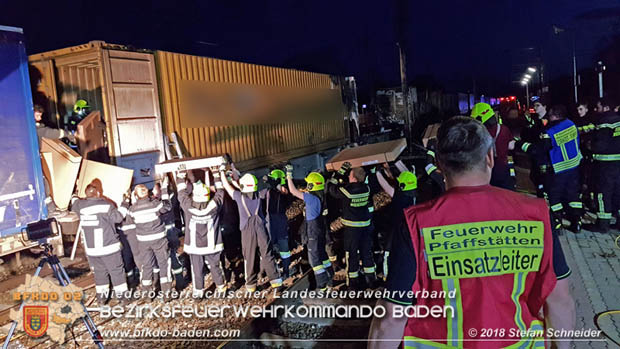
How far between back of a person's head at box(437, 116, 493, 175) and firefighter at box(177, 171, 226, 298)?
3908 mm

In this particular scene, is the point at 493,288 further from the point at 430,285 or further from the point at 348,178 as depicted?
the point at 348,178

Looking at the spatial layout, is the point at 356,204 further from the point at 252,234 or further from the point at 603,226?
the point at 603,226

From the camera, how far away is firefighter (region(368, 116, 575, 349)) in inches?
56.7

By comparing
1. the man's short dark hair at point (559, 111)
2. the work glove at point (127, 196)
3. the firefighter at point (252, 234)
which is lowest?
the firefighter at point (252, 234)

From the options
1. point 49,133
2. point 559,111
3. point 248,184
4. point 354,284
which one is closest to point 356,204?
point 354,284

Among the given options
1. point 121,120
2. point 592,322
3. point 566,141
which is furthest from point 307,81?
point 592,322

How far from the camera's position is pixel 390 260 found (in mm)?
1478

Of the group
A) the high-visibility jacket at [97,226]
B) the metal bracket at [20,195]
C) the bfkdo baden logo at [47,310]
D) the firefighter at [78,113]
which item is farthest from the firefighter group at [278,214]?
the firefighter at [78,113]

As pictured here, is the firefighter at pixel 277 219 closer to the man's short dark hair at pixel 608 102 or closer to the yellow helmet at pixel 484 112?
the yellow helmet at pixel 484 112

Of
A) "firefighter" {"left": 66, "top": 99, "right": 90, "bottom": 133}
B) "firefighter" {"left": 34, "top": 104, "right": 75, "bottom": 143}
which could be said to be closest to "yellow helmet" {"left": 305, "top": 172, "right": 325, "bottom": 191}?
"firefighter" {"left": 34, "top": 104, "right": 75, "bottom": 143}

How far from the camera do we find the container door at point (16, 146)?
433 cm

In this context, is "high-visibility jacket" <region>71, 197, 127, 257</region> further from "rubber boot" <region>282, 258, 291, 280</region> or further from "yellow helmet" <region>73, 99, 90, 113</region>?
"yellow helmet" <region>73, 99, 90, 113</region>

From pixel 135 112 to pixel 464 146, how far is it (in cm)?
612

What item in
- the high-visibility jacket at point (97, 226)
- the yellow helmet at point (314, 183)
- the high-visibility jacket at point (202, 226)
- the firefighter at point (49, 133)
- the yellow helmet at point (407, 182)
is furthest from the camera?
the firefighter at point (49, 133)
